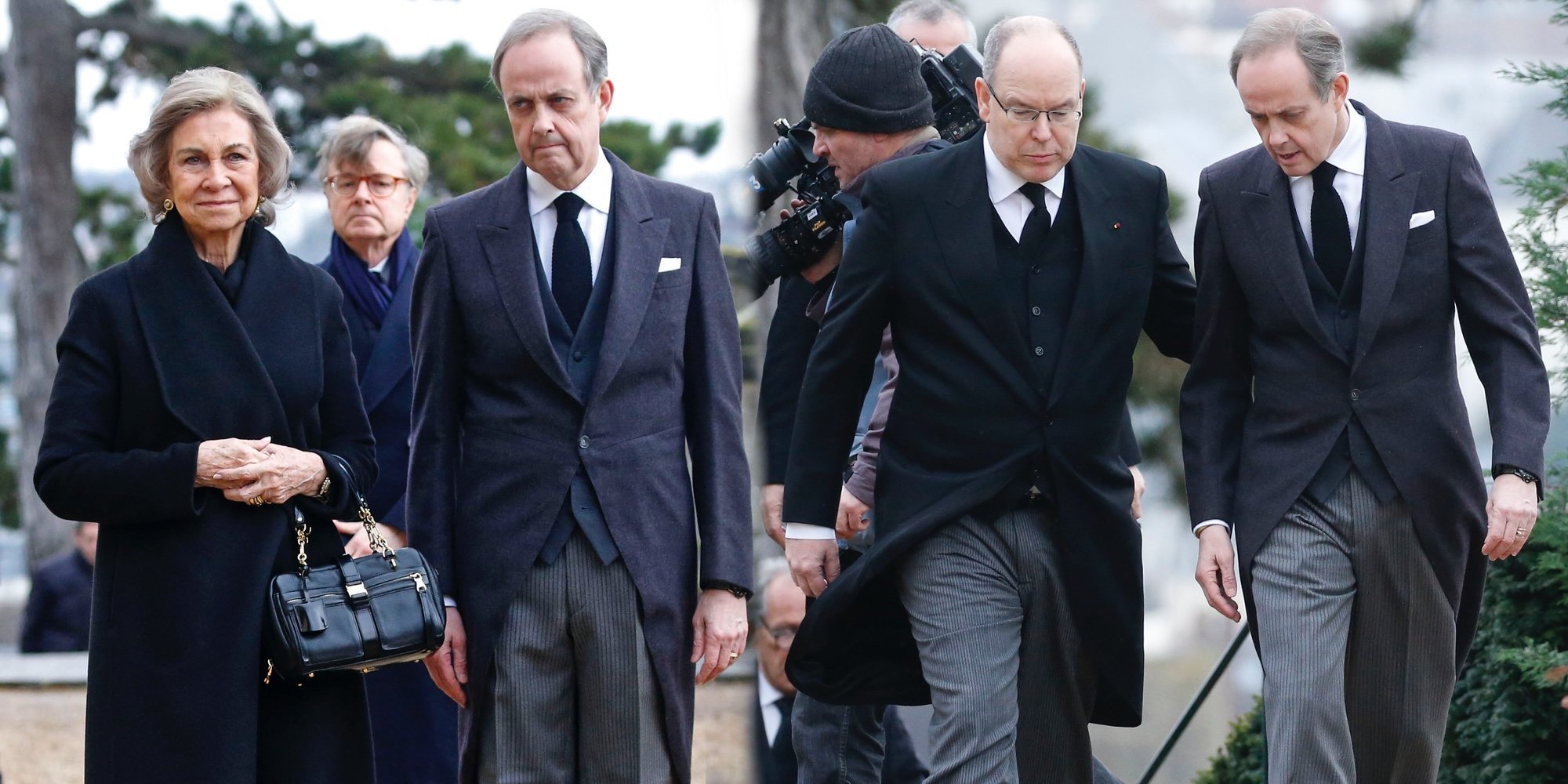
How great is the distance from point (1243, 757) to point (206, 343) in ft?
11.4

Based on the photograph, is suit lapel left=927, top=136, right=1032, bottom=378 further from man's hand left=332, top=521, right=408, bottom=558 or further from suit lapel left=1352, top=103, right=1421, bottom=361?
man's hand left=332, top=521, right=408, bottom=558

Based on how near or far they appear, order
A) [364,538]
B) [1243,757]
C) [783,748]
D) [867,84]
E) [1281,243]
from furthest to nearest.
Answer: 1. [783,748]
2. [1243,757]
3. [364,538]
4. [867,84]
5. [1281,243]

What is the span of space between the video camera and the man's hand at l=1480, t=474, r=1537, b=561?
158cm

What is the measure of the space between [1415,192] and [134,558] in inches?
109

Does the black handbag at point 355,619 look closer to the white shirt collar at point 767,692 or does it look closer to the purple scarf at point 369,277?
the purple scarf at point 369,277

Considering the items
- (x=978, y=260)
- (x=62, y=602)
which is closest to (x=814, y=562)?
(x=978, y=260)

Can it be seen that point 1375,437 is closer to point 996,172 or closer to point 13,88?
point 996,172

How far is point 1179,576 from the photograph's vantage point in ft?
62.9

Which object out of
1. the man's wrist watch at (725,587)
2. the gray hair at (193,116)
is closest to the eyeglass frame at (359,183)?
the gray hair at (193,116)

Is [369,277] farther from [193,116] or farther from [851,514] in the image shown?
[851,514]

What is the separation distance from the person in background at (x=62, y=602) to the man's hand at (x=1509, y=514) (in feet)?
23.6

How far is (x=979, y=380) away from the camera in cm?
398

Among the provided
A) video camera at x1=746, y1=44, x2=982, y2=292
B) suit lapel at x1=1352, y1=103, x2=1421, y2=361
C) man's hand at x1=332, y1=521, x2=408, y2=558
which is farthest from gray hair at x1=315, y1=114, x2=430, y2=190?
suit lapel at x1=1352, y1=103, x2=1421, y2=361

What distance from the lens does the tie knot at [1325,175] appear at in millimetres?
4145
